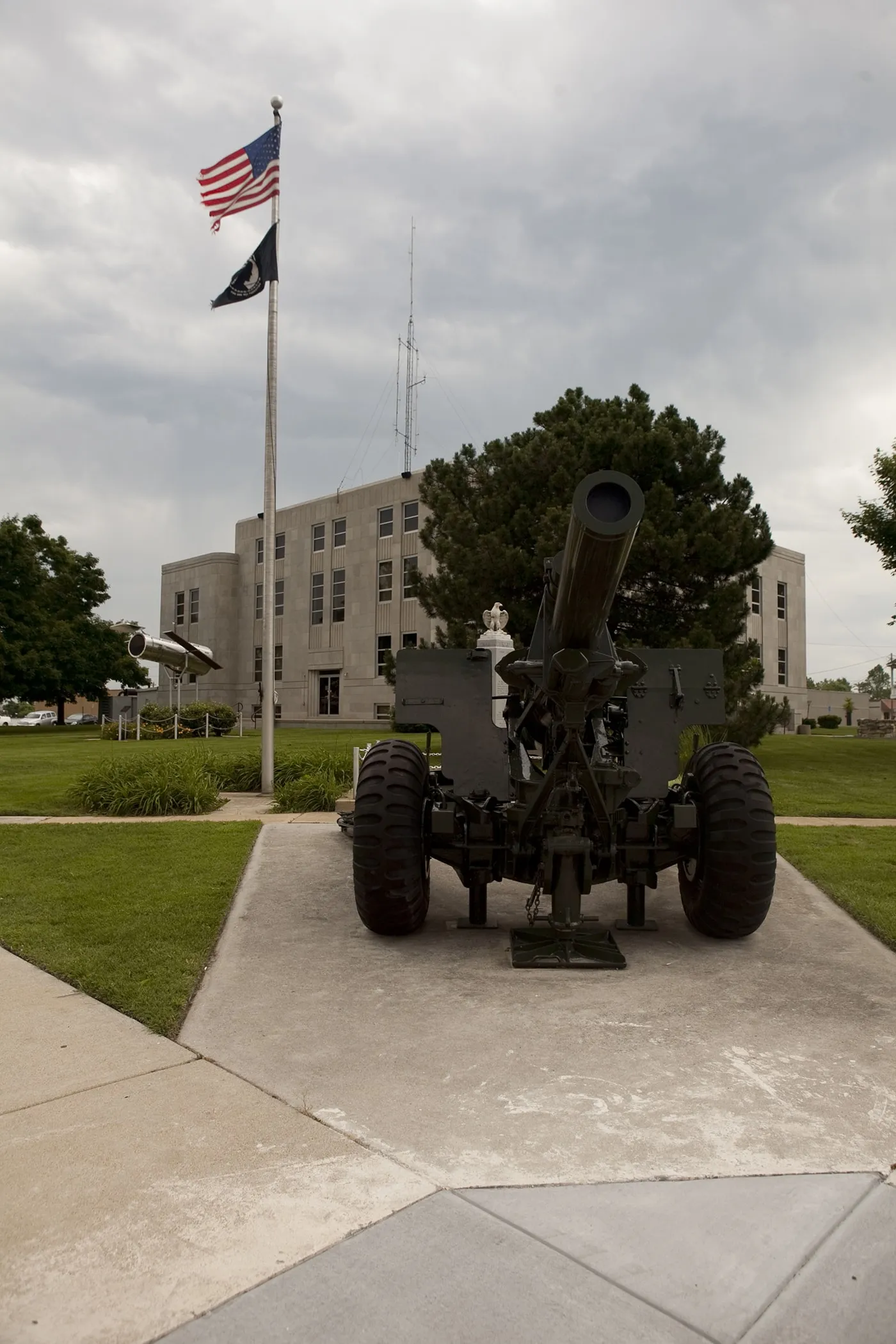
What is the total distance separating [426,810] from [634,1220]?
3258mm

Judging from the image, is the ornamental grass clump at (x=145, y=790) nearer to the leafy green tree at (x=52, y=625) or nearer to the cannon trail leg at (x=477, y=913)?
the cannon trail leg at (x=477, y=913)

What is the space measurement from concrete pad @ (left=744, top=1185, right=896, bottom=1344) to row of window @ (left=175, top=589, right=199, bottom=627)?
49875mm

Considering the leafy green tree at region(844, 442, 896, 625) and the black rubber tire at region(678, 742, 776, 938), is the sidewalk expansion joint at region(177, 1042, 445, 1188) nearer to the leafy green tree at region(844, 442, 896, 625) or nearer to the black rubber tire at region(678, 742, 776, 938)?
the black rubber tire at region(678, 742, 776, 938)

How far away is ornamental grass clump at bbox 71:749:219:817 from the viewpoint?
446 inches

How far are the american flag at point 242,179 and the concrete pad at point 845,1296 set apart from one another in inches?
543

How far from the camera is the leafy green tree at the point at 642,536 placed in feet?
55.0

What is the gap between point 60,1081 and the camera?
3.50 meters

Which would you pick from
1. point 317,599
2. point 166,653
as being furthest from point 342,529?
point 166,653

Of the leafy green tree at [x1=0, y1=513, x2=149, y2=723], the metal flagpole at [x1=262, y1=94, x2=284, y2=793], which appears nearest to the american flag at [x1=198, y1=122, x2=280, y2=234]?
the metal flagpole at [x1=262, y1=94, x2=284, y2=793]

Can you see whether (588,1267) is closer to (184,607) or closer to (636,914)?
(636,914)

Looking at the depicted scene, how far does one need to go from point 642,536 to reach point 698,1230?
1468 centimetres

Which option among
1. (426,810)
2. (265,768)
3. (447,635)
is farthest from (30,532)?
→ (426,810)

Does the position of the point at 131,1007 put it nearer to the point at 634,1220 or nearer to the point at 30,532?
the point at 634,1220

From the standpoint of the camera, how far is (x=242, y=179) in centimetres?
1332
